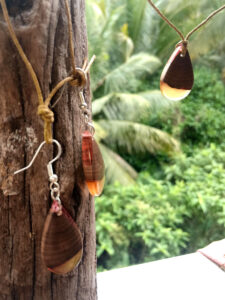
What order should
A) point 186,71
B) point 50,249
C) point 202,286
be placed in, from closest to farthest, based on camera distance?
point 50,249 < point 186,71 < point 202,286

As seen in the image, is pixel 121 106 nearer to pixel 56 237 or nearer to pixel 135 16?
pixel 135 16

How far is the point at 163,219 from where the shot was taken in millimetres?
2412

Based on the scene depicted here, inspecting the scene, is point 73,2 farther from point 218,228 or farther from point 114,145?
point 114,145

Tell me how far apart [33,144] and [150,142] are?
3.16 meters

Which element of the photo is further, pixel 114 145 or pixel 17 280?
pixel 114 145

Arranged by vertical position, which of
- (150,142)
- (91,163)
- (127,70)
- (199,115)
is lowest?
(91,163)

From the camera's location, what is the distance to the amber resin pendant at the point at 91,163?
526 mm

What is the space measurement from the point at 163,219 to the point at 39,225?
198 centimetres

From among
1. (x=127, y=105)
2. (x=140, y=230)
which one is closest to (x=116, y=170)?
(x=127, y=105)

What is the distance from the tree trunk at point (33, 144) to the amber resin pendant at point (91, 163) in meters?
0.03

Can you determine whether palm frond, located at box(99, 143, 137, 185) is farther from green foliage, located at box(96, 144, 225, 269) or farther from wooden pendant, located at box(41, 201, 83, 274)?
wooden pendant, located at box(41, 201, 83, 274)

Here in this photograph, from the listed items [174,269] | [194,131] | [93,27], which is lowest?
[174,269]

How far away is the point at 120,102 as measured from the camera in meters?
3.59

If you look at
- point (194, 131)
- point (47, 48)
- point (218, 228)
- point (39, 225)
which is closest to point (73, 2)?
point (47, 48)
